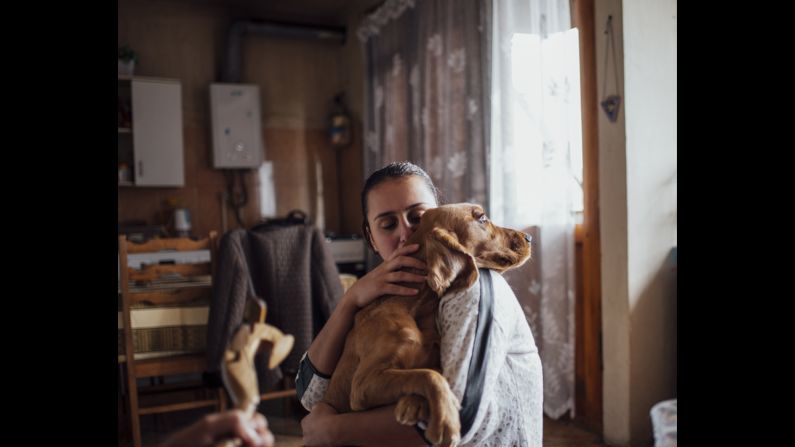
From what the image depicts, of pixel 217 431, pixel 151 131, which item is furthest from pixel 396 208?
pixel 151 131

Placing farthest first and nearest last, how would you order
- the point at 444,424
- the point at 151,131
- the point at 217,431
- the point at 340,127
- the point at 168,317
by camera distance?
the point at 340,127, the point at 151,131, the point at 168,317, the point at 444,424, the point at 217,431

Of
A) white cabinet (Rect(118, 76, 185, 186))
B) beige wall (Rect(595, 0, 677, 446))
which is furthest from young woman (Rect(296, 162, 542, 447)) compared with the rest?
white cabinet (Rect(118, 76, 185, 186))

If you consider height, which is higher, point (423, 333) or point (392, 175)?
point (392, 175)

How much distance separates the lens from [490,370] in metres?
0.58

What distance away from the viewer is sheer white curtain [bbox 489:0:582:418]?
1.55 m

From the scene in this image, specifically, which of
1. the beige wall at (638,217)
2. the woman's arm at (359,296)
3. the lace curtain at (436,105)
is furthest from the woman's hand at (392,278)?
the lace curtain at (436,105)

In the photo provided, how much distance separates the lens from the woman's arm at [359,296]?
→ 2.06ft

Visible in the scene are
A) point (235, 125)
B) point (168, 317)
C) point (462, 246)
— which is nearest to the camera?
point (462, 246)

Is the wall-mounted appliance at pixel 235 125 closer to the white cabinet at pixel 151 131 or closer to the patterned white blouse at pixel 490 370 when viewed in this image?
the white cabinet at pixel 151 131

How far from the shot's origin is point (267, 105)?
435 centimetres

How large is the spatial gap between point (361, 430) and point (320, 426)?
74 mm

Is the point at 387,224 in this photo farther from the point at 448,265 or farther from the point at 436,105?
the point at 436,105
